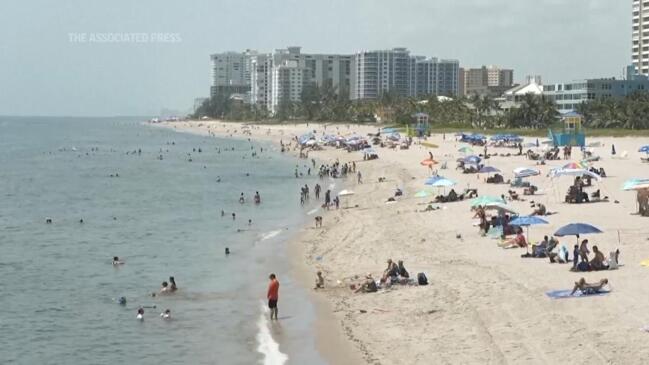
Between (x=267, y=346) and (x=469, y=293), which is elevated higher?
(x=469, y=293)

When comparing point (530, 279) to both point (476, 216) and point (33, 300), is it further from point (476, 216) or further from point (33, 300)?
point (33, 300)

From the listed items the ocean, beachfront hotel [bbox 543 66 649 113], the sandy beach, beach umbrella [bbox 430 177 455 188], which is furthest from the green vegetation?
the sandy beach

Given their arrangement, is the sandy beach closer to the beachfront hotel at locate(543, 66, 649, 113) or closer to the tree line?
the tree line

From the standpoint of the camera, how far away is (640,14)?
159375 millimetres

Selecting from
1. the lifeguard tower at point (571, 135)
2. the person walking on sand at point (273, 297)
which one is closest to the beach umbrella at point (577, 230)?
the person walking on sand at point (273, 297)

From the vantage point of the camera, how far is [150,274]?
87.1 ft

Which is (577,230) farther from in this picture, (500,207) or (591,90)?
(591,90)

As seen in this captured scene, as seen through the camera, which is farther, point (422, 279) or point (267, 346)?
point (422, 279)

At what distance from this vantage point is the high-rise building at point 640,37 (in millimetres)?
155500

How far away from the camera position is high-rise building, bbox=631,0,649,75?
155500 mm

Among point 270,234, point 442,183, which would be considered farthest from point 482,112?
point 270,234

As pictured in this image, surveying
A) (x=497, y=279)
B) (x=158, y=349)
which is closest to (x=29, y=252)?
(x=158, y=349)

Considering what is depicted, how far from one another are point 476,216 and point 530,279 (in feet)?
34.8

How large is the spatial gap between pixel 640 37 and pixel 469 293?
151575mm
